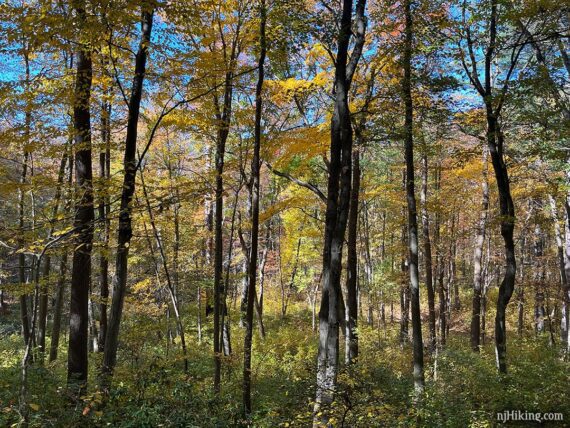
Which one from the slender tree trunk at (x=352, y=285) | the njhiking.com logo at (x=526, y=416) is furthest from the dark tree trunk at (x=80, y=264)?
the njhiking.com logo at (x=526, y=416)

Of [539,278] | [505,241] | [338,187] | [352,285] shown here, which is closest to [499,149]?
[505,241]

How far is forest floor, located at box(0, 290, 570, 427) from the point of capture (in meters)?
4.97

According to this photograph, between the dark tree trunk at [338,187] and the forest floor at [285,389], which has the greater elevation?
A: the dark tree trunk at [338,187]

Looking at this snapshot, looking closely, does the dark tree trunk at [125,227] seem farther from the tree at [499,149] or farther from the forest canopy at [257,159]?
the tree at [499,149]

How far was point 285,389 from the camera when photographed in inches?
372

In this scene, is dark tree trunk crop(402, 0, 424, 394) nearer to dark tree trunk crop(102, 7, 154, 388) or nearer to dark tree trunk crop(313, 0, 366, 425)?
dark tree trunk crop(313, 0, 366, 425)

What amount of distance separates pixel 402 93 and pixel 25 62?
11678mm

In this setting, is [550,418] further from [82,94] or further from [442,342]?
[82,94]

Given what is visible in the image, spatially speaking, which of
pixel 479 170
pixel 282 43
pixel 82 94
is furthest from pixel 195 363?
pixel 479 170

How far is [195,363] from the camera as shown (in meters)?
13.3

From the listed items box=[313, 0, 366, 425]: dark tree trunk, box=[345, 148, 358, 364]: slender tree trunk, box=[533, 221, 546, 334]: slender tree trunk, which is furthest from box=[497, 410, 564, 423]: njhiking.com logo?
box=[533, 221, 546, 334]: slender tree trunk

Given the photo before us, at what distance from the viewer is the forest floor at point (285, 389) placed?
4973 mm

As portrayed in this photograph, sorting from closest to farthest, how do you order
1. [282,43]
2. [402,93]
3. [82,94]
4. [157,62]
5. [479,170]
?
[82,94]
[157,62]
[282,43]
[402,93]
[479,170]

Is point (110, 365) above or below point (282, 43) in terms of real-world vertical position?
below
